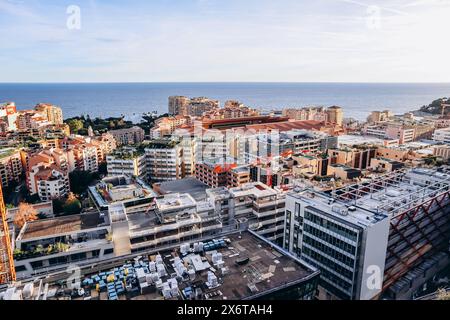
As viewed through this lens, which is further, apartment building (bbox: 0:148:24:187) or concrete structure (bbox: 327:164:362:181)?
apartment building (bbox: 0:148:24:187)

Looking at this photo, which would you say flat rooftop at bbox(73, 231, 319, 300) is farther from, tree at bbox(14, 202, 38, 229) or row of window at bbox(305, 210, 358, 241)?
tree at bbox(14, 202, 38, 229)

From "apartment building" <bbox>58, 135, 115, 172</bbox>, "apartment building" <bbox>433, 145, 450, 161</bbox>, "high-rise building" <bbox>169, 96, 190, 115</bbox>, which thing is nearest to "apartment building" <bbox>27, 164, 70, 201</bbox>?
"apartment building" <bbox>58, 135, 115, 172</bbox>

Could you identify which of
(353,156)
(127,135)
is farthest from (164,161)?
(127,135)

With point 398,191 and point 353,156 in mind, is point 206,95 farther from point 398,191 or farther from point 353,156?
point 398,191

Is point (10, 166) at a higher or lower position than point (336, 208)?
lower
